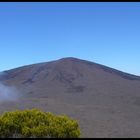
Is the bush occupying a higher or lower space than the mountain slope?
higher

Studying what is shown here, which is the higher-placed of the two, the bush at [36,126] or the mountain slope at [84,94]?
the bush at [36,126]

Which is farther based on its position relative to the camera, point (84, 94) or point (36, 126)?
point (84, 94)

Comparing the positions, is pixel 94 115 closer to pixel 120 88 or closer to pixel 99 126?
pixel 99 126

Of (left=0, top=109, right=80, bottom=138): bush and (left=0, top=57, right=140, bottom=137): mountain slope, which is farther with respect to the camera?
(left=0, top=57, right=140, bottom=137): mountain slope

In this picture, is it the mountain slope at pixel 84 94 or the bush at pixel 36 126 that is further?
the mountain slope at pixel 84 94
